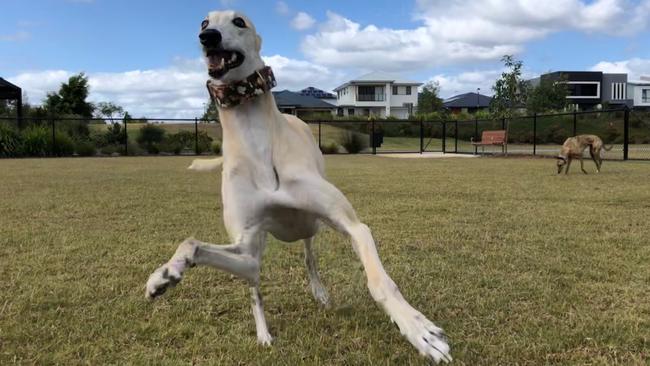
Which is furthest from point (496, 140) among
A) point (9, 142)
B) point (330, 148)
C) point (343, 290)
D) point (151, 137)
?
point (343, 290)

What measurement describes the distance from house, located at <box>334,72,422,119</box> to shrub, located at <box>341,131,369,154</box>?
51.6m

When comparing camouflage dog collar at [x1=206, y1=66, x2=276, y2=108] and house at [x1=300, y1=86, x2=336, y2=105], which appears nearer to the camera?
camouflage dog collar at [x1=206, y1=66, x2=276, y2=108]

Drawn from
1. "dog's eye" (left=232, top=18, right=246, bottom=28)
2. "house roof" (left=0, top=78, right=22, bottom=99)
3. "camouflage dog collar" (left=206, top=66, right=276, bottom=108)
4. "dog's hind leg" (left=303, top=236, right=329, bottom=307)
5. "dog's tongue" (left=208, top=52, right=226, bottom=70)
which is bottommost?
"dog's hind leg" (left=303, top=236, right=329, bottom=307)

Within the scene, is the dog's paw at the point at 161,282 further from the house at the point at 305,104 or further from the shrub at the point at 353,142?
the house at the point at 305,104

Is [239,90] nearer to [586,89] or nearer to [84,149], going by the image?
[84,149]

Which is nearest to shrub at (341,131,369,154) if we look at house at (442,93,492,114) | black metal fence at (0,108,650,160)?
black metal fence at (0,108,650,160)

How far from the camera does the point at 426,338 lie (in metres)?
2.01

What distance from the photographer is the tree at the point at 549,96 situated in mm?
52700

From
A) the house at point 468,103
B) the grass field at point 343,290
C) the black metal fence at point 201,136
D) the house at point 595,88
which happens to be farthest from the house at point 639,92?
the grass field at point 343,290

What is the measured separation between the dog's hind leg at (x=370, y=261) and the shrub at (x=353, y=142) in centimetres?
2737

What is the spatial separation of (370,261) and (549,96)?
58.5 m

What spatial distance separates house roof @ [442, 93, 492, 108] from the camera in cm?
8188

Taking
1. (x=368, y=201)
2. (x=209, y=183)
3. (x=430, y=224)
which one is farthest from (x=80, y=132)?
(x=430, y=224)

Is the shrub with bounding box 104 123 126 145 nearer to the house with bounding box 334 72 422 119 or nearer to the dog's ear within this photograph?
the dog's ear
